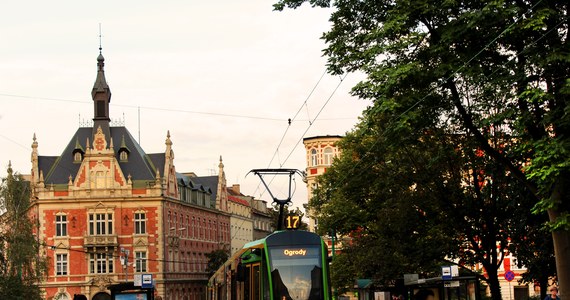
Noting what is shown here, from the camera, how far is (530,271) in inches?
1505

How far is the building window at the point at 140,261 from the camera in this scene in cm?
9381

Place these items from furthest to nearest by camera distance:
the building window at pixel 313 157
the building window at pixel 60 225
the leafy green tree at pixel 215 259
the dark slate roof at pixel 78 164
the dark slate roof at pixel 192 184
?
the building window at pixel 313 157 → the leafy green tree at pixel 215 259 → the dark slate roof at pixel 192 184 → the dark slate roof at pixel 78 164 → the building window at pixel 60 225

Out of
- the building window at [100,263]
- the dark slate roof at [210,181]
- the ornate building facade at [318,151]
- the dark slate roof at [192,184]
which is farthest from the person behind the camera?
the dark slate roof at [210,181]

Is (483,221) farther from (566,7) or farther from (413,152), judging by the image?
(566,7)

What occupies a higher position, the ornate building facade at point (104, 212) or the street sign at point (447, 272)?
the ornate building facade at point (104, 212)

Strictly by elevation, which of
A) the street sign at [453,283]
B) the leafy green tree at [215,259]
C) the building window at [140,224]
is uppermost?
the building window at [140,224]

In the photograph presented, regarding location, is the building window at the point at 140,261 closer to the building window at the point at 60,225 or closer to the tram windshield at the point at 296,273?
the building window at the point at 60,225

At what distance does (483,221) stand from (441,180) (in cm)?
250

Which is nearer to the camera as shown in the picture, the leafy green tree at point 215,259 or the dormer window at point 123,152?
the dormer window at point 123,152

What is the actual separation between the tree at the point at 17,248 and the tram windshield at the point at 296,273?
42.6m

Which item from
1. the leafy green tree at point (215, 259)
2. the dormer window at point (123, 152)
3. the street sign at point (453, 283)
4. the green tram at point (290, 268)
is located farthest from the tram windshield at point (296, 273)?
the leafy green tree at point (215, 259)

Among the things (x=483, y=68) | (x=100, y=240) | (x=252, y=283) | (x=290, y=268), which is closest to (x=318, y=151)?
(x=100, y=240)

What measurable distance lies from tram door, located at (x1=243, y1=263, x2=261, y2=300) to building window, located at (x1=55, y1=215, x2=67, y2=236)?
6701 centimetres

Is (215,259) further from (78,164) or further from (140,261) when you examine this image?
(78,164)
